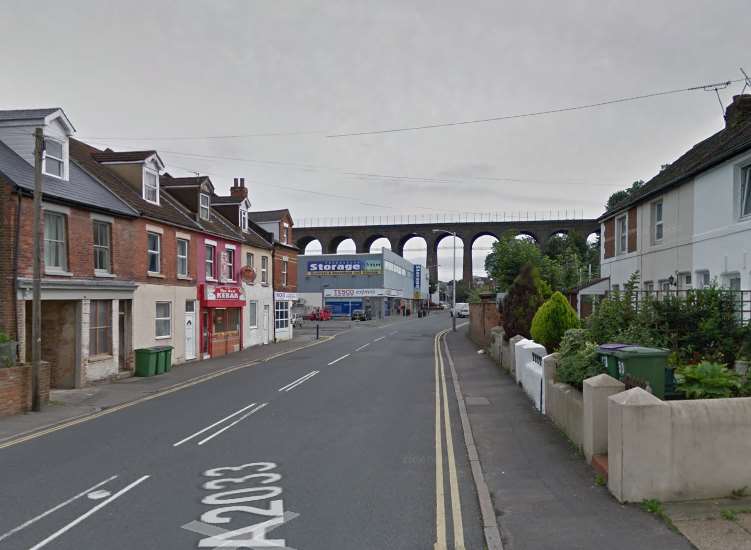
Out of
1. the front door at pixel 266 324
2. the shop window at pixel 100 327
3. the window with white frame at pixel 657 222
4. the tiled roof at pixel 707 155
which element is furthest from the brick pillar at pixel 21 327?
the front door at pixel 266 324

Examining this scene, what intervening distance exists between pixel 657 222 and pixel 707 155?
11.6 feet

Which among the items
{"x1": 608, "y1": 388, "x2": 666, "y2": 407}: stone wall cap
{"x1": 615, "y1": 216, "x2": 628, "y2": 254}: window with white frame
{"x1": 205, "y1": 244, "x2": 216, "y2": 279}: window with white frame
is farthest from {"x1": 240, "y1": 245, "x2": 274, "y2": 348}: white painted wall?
{"x1": 608, "y1": 388, "x2": 666, "y2": 407}: stone wall cap

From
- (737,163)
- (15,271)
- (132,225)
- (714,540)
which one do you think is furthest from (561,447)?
(132,225)

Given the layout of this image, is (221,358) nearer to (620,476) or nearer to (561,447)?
(561,447)

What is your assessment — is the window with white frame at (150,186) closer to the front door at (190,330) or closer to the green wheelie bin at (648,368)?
the front door at (190,330)

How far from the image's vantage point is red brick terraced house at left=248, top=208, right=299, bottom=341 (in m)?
39.7

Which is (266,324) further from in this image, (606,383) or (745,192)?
(606,383)

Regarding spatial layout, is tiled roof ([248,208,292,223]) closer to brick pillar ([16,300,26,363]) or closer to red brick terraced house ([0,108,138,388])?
red brick terraced house ([0,108,138,388])

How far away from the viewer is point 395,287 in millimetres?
90875

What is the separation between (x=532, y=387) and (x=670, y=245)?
843 centimetres

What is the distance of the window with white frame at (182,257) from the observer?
87.4 feet

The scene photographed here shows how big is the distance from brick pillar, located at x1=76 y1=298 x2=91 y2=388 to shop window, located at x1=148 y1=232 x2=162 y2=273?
497cm

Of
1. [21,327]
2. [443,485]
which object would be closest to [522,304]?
[443,485]

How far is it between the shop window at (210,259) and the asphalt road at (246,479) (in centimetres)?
1382
